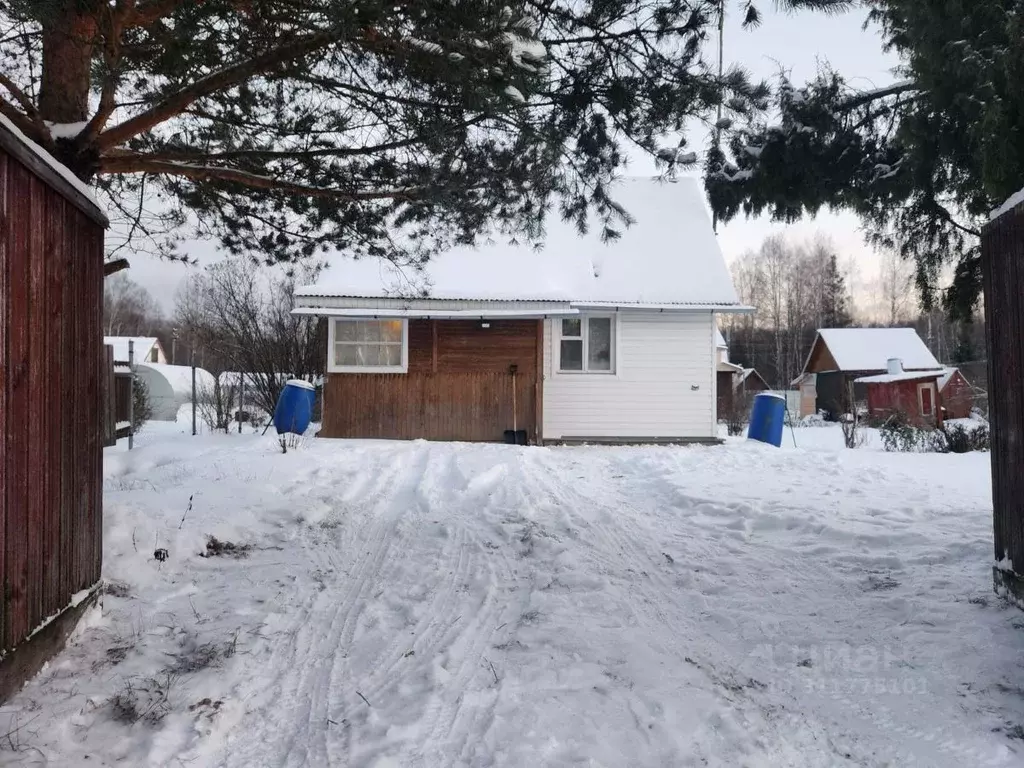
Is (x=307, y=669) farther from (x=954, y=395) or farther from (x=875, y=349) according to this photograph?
(x=875, y=349)

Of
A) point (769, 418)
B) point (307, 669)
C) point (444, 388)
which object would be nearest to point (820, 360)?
point (769, 418)

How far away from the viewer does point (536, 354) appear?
1232cm

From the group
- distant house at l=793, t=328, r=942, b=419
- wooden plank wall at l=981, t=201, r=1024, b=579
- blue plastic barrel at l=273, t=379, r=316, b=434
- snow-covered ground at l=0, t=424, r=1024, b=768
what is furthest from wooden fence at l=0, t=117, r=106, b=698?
distant house at l=793, t=328, r=942, b=419

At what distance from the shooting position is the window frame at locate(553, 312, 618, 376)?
12.9m

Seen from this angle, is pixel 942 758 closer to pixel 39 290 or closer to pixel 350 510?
pixel 39 290

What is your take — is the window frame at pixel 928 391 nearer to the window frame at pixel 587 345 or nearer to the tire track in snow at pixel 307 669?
the window frame at pixel 587 345

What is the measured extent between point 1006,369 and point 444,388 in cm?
970

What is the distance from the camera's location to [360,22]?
3.13 m

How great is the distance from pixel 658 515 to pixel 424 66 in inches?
167

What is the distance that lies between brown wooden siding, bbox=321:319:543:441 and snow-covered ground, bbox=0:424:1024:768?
19.3 feet

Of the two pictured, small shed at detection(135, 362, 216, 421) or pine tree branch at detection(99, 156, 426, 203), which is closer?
pine tree branch at detection(99, 156, 426, 203)

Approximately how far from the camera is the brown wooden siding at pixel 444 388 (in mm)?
12195

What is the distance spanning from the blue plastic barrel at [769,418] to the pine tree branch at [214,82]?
10.9m

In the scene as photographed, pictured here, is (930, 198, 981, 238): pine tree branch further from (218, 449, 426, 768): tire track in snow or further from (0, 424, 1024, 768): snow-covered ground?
(218, 449, 426, 768): tire track in snow
